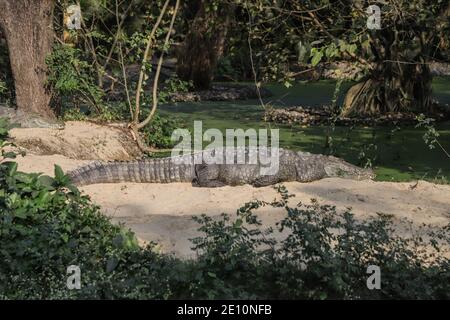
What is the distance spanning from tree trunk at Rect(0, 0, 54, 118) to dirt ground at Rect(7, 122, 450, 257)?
1.09m

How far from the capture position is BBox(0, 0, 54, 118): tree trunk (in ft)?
36.0

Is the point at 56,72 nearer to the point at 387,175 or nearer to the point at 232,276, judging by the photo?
the point at 387,175

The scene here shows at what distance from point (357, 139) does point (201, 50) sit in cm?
912

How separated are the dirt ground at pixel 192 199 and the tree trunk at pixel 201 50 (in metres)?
10.4

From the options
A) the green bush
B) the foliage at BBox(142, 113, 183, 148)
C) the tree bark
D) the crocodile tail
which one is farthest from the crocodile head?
the tree bark

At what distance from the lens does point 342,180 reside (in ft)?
29.7

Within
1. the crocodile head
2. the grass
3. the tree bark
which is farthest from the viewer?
the tree bark

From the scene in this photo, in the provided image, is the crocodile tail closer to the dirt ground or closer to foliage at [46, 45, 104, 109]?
the dirt ground

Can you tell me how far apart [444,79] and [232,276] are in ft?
66.8

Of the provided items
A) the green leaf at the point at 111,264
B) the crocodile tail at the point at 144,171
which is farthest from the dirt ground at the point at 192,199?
the green leaf at the point at 111,264

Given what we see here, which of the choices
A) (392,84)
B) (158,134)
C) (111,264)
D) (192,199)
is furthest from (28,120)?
(392,84)

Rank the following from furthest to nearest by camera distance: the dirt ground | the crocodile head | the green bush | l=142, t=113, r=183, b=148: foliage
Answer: l=142, t=113, r=183, b=148: foliage → the crocodile head → the dirt ground → the green bush

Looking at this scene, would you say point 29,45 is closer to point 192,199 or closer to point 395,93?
point 192,199

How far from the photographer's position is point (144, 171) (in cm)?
906
